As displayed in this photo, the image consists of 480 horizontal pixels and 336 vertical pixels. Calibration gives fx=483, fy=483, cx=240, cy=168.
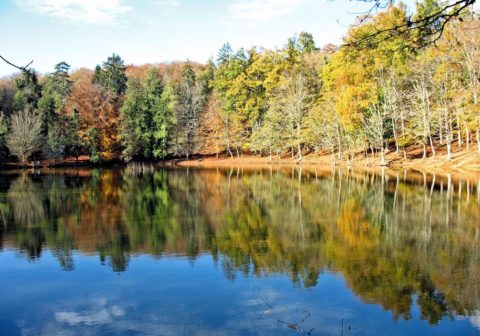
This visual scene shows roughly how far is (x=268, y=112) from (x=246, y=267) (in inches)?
1994

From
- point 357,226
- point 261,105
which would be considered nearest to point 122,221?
point 357,226

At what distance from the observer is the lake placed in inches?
387

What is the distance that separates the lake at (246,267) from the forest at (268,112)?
73.2 feet

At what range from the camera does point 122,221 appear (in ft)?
70.6

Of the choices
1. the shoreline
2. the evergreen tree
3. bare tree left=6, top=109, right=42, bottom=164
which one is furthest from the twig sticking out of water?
the evergreen tree

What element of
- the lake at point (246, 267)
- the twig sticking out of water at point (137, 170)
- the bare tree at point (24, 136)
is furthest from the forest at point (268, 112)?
the lake at point (246, 267)

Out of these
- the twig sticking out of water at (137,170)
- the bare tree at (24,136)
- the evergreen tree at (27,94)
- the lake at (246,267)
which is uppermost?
the evergreen tree at (27,94)

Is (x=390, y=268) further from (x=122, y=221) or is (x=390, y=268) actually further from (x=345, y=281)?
(x=122, y=221)

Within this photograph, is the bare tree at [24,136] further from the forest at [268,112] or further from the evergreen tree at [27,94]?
the evergreen tree at [27,94]

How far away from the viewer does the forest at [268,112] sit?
4697 cm

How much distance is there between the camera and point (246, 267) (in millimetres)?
13609

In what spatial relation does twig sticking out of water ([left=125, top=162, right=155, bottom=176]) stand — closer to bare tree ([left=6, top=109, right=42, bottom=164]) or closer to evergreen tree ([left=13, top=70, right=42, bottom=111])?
bare tree ([left=6, top=109, right=42, bottom=164])

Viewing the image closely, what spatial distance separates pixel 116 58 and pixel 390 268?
8847 centimetres

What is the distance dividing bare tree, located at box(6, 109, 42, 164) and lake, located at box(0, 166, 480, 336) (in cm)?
4126
